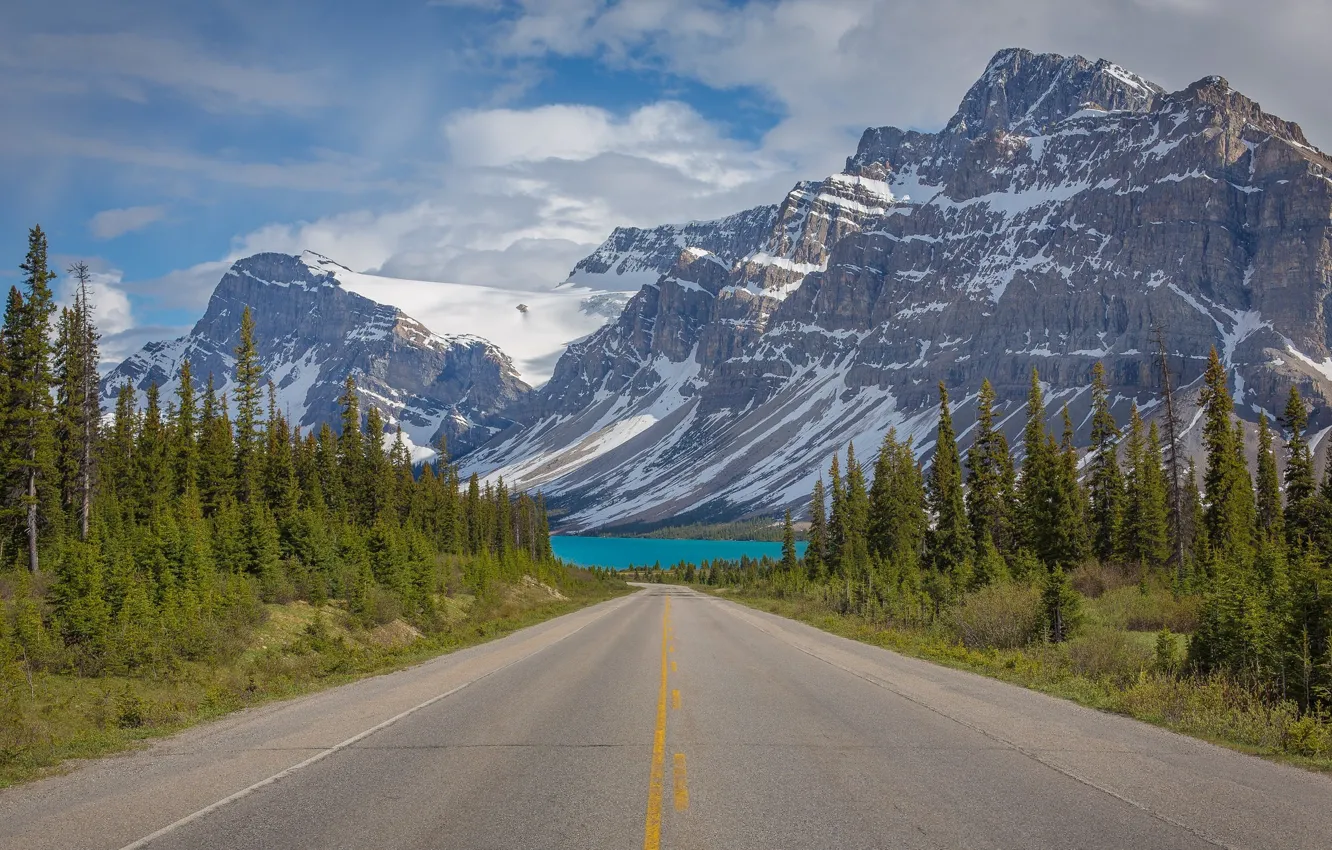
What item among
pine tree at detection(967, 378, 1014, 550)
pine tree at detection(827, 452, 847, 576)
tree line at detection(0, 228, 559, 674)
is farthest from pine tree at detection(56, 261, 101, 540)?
pine tree at detection(827, 452, 847, 576)

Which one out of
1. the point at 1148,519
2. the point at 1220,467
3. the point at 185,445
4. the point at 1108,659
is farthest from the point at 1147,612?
the point at 185,445

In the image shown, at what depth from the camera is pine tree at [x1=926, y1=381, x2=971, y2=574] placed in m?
54.3

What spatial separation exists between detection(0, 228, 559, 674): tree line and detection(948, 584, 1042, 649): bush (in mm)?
21196

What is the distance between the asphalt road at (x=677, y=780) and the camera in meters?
7.15

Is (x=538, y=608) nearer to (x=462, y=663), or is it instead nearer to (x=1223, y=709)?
(x=462, y=663)

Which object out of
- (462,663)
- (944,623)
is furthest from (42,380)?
(944,623)

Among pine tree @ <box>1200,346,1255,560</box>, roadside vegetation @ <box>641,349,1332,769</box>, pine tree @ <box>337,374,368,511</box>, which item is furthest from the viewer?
pine tree @ <box>337,374,368,511</box>

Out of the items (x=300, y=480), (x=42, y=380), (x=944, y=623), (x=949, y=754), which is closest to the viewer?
(x=949, y=754)

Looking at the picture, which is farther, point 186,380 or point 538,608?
point 186,380

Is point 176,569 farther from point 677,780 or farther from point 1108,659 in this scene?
point 1108,659

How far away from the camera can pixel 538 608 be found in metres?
53.6

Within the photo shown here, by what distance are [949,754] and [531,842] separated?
5418mm

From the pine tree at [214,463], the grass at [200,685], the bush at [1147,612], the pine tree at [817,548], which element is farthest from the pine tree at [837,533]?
the grass at [200,685]

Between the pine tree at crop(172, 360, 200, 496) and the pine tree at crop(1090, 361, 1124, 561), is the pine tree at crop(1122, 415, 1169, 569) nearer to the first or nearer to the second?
the pine tree at crop(1090, 361, 1124, 561)
